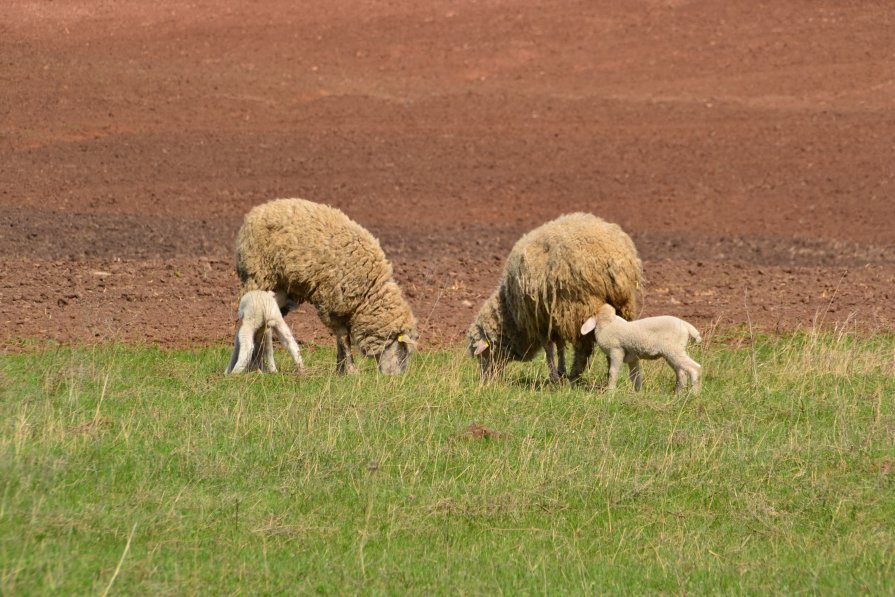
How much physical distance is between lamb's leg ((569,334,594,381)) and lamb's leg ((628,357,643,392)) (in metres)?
0.39

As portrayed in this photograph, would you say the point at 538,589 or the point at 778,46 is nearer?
the point at 538,589

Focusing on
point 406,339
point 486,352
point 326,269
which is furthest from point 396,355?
point 326,269

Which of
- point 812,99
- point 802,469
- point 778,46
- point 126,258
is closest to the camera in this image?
point 802,469

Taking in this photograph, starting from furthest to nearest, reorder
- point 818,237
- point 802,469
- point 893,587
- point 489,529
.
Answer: point 818,237
point 802,469
point 489,529
point 893,587

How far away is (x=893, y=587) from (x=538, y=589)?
1.78 metres

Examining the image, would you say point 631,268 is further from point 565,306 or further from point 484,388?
→ point 484,388

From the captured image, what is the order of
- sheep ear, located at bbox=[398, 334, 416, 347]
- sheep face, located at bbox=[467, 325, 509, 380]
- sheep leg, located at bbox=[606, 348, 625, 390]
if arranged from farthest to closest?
sheep ear, located at bbox=[398, 334, 416, 347] < sheep face, located at bbox=[467, 325, 509, 380] < sheep leg, located at bbox=[606, 348, 625, 390]

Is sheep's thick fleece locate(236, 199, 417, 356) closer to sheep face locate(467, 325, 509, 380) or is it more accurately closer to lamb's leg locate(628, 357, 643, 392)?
sheep face locate(467, 325, 509, 380)

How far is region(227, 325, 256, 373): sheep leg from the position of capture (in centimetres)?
1090

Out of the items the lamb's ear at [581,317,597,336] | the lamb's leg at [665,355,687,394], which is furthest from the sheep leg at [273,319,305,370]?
the lamb's leg at [665,355,687,394]

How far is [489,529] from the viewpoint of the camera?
723 cm

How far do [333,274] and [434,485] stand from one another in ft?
14.0

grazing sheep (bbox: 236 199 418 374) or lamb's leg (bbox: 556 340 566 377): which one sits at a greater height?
grazing sheep (bbox: 236 199 418 374)

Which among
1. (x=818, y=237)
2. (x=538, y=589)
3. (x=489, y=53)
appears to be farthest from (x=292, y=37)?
(x=538, y=589)
